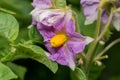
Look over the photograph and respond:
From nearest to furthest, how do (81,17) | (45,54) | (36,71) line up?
1. (45,54)
2. (81,17)
3. (36,71)

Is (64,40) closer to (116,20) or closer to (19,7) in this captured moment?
(116,20)

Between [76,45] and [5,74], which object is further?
[76,45]

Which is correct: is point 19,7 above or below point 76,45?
below

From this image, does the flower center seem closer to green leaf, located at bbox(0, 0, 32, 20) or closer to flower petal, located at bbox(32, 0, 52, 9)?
flower petal, located at bbox(32, 0, 52, 9)

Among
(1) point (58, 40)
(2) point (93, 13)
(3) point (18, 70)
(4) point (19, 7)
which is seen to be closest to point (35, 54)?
(1) point (58, 40)

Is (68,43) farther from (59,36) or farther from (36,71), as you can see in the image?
(36,71)

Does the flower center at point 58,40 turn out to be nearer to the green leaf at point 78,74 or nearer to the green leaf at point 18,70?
the green leaf at point 78,74

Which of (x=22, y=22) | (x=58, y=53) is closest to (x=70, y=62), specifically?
(x=58, y=53)
